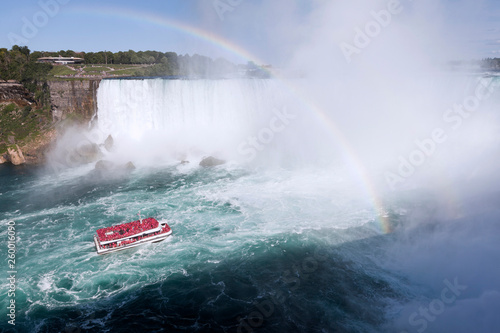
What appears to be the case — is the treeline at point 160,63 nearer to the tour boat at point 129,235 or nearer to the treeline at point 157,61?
the treeline at point 157,61

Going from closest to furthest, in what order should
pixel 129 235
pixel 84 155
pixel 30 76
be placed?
pixel 129 235 → pixel 84 155 → pixel 30 76

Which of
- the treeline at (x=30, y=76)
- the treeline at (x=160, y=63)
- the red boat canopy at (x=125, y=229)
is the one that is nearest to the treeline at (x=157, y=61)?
the treeline at (x=160, y=63)

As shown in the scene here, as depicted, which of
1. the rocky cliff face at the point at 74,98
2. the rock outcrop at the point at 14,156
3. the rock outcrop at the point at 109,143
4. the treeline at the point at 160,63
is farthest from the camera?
the treeline at the point at 160,63

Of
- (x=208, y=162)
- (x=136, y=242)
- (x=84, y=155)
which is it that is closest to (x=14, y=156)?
(x=84, y=155)

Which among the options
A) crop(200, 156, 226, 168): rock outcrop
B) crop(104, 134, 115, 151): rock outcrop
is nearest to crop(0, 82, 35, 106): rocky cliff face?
crop(104, 134, 115, 151): rock outcrop

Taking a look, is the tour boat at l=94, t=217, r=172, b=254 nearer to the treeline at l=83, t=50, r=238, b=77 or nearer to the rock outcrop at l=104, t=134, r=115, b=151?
the rock outcrop at l=104, t=134, r=115, b=151

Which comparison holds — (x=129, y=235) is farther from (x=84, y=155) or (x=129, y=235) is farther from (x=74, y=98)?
(x=74, y=98)
